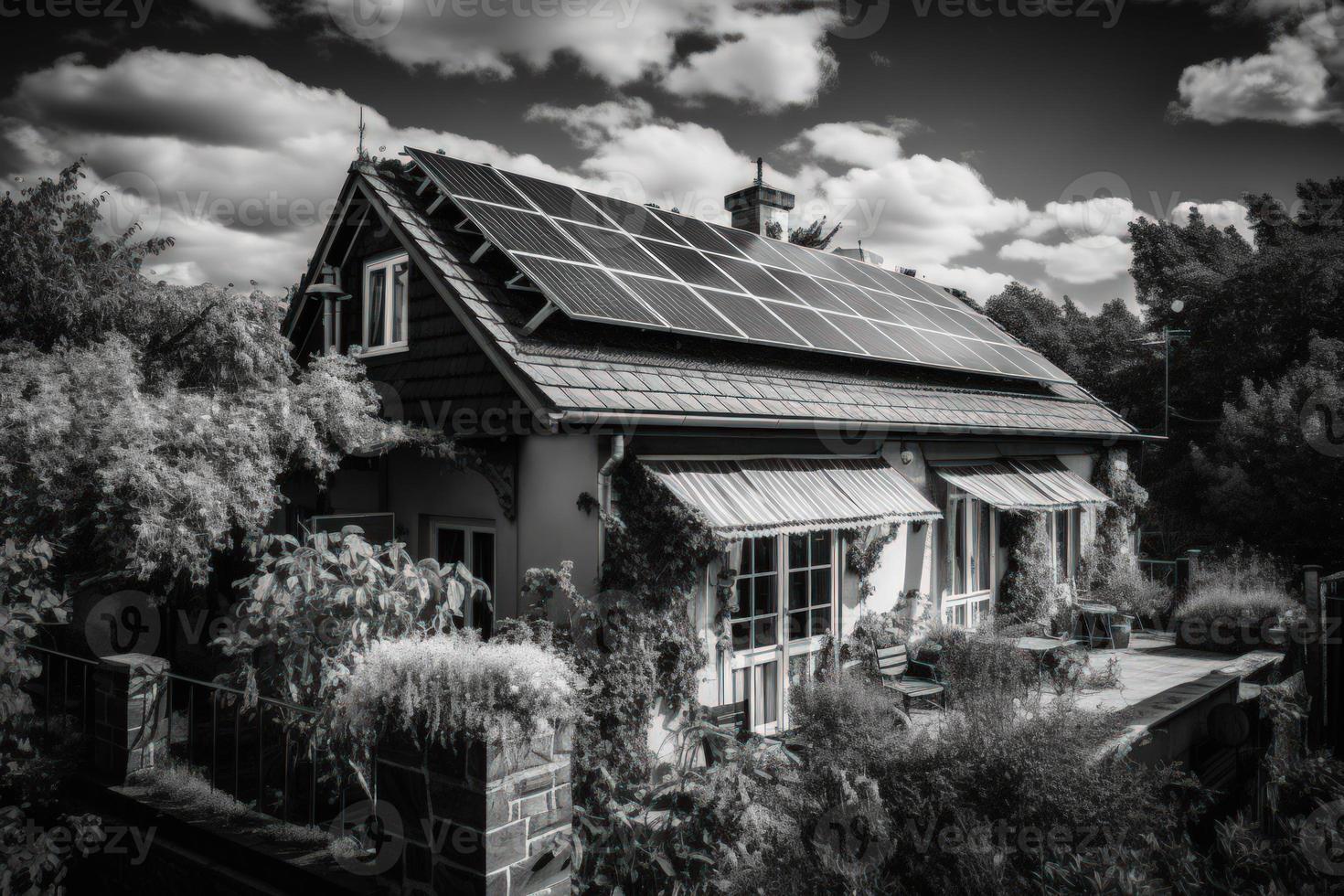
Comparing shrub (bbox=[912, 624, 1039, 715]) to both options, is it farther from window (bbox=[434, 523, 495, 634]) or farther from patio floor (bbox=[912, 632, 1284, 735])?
window (bbox=[434, 523, 495, 634])

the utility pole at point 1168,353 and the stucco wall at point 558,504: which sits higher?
the utility pole at point 1168,353

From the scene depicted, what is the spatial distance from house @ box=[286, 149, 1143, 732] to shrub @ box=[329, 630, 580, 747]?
3.84 m

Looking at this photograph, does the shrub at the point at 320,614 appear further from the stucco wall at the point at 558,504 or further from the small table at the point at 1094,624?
the small table at the point at 1094,624

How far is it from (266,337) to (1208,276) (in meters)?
34.0

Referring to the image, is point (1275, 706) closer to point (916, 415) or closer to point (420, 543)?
point (916, 415)

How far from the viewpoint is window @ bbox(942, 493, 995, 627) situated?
1323 centimetres

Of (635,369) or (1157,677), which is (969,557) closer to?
(1157,677)

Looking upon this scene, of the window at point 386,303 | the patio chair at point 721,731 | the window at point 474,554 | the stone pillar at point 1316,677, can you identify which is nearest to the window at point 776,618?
the patio chair at point 721,731

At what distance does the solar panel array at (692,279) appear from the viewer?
32.8 ft

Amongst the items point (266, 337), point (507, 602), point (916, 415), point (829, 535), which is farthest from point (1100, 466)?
point (266, 337)

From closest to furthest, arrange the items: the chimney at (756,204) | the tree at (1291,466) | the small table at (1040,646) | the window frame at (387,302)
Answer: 1. the small table at (1040,646)
2. the window frame at (387,302)
3. the chimney at (756,204)
4. the tree at (1291,466)

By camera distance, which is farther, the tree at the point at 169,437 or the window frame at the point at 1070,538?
the window frame at the point at 1070,538

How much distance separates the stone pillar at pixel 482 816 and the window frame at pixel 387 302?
7.72m

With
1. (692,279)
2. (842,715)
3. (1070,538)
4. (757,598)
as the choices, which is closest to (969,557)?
(1070,538)
